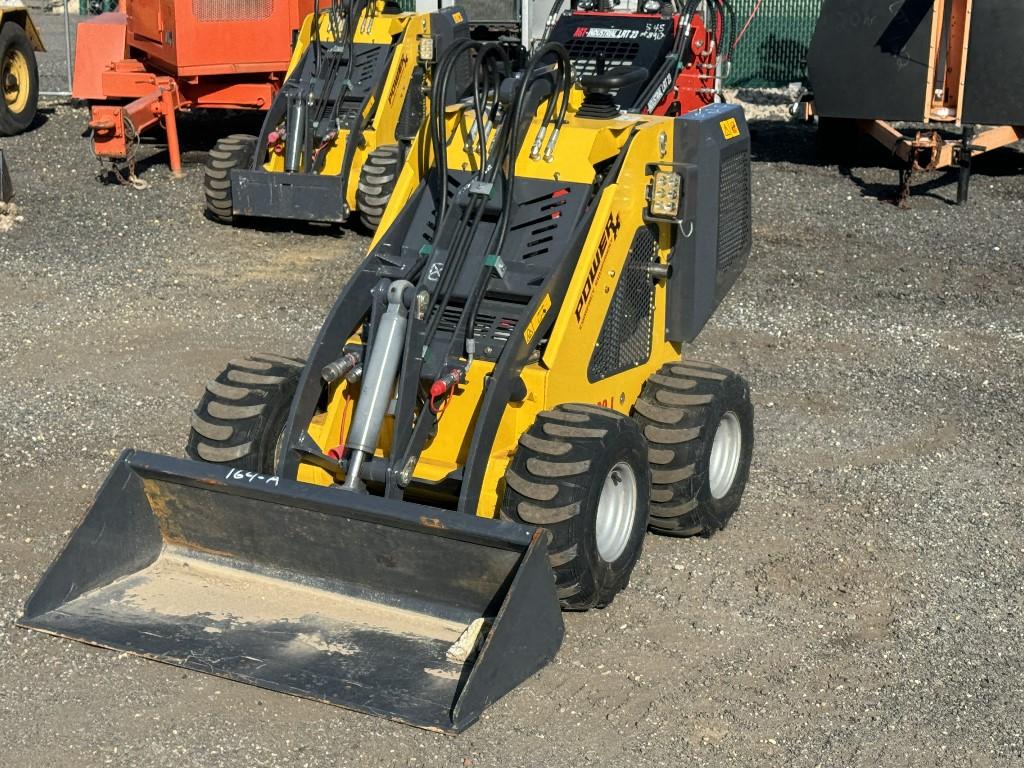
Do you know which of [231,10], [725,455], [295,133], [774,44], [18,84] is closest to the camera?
[725,455]

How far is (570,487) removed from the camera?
5457mm

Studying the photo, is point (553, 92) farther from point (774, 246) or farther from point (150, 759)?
point (774, 246)

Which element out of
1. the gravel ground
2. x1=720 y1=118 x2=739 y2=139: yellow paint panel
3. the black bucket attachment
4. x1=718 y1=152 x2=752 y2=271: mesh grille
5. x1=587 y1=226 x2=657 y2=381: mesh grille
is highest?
x1=720 y1=118 x2=739 y2=139: yellow paint panel

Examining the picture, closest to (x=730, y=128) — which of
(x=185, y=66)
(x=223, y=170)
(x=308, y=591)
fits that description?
(x=308, y=591)

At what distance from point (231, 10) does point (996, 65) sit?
7293mm

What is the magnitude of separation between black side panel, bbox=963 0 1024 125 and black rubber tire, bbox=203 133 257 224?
6694mm

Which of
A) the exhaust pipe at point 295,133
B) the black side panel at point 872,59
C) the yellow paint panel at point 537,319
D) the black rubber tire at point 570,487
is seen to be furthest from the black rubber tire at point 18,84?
the black rubber tire at point 570,487

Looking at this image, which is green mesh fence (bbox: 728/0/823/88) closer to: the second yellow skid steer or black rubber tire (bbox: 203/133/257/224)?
black rubber tire (bbox: 203/133/257/224)

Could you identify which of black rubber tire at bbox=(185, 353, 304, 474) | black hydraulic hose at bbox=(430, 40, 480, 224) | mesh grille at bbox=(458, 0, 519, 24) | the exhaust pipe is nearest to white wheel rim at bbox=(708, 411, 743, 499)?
black hydraulic hose at bbox=(430, 40, 480, 224)

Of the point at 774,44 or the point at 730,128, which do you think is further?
the point at 774,44

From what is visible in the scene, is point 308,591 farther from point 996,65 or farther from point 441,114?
point 996,65

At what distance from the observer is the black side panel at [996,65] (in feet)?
42.7

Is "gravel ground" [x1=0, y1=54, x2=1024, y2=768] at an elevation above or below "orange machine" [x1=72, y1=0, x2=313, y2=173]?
below

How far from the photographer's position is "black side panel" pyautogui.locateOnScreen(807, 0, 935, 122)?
13484mm
